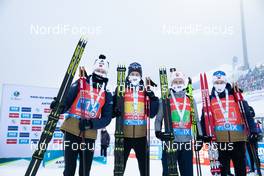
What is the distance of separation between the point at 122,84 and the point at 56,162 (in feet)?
8.62

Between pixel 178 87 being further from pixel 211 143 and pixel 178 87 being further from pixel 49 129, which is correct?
pixel 49 129

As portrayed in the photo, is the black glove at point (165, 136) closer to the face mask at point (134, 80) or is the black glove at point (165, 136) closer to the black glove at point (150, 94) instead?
the black glove at point (150, 94)

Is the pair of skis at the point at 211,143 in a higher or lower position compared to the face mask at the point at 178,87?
lower

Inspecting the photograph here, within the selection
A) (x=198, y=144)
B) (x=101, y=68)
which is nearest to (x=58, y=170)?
(x=101, y=68)

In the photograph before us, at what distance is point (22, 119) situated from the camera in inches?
168

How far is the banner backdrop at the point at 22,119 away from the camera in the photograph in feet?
13.7

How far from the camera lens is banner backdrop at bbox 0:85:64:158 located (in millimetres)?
4176

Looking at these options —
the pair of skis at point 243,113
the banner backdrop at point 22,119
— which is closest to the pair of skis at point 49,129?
the pair of skis at point 243,113

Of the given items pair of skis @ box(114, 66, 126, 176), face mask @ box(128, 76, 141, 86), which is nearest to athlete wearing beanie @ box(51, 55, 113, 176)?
pair of skis @ box(114, 66, 126, 176)

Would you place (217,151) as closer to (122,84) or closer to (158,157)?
(122,84)

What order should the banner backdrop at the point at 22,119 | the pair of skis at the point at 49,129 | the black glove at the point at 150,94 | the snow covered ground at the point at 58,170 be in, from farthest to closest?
the banner backdrop at the point at 22,119 → the snow covered ground at the point at 58,170 → the black glove at the point at 150,94 → the pair of skis at the point at 49,129

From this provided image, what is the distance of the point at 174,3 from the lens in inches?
154

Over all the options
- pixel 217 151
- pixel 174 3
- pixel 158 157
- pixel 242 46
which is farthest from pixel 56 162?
pixel 242 46

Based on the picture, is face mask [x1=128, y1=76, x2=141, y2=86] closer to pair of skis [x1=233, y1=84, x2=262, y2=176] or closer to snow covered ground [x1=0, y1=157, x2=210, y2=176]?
pair of skis [x1=233, y1=84, x2=262, y2=176]
